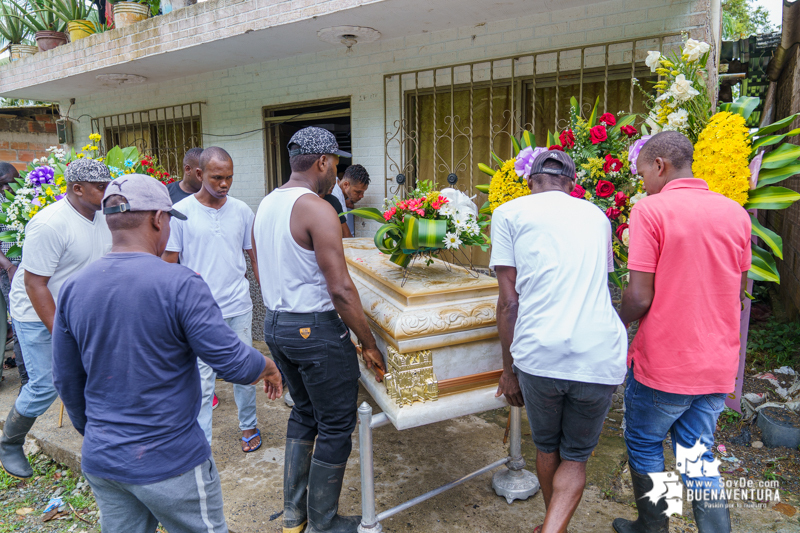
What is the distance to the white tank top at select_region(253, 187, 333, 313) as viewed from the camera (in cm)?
206

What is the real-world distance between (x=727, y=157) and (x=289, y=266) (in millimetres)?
1927

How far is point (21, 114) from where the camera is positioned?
7.39 meters

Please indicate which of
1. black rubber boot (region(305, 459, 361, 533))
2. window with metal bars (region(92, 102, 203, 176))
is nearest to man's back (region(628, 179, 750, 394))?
black rubber boot (region(305, 459, 361, 533))

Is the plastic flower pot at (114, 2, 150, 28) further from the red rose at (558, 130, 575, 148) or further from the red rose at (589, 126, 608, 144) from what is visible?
the red rose at (589, 126, 608, 144)

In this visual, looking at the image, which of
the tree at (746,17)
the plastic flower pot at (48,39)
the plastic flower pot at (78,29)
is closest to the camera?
the plastic flower pot at (78,29)

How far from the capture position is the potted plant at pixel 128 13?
18.2 feet

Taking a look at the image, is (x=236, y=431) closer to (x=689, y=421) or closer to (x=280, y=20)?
(x=689, y=421)

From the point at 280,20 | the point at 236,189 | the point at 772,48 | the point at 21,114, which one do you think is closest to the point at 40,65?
the point at 21,114

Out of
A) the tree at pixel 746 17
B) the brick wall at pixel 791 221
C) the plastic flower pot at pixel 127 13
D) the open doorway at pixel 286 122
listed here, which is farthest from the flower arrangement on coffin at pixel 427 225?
the tree at pixel 746 17

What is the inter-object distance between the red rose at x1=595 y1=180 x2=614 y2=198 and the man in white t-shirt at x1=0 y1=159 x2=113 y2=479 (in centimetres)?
252

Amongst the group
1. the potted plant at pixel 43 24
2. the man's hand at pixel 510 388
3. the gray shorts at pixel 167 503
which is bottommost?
the gray shorts at pixel 167 503

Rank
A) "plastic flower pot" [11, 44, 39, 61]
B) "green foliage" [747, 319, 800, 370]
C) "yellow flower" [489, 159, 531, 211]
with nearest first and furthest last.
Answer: "yellow flower" [489, 159, 531, 211], "green foliage" [747, 319, 800, 370], "plastic flower pot" [11, 44, 39, 61]

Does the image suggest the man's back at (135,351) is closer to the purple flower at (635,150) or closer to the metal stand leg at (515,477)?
the metal stand leg at (515,477)

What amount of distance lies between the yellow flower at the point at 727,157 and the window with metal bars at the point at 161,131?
544cm
